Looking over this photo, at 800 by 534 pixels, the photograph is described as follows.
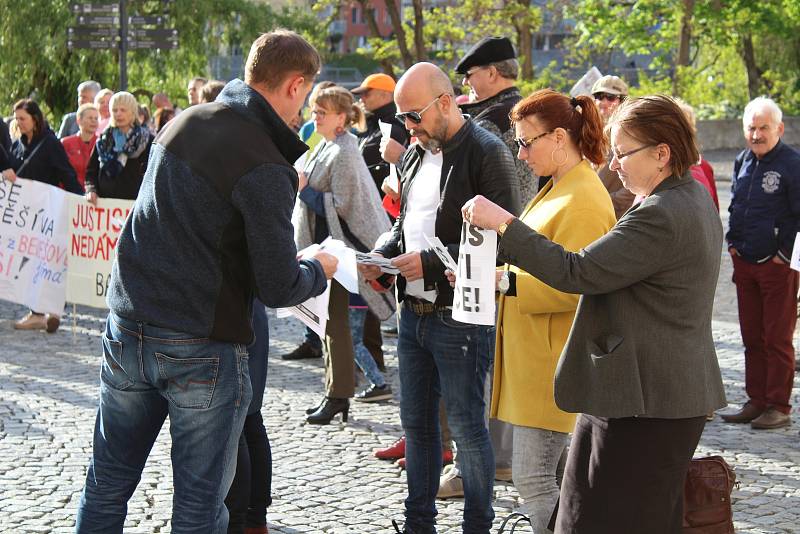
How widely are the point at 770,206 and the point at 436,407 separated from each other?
3544mm

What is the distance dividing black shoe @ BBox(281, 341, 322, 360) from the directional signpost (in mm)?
11938

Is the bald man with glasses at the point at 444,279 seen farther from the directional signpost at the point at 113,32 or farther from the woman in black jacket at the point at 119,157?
the directional signpost at the point at 113,32

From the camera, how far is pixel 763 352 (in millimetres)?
7953

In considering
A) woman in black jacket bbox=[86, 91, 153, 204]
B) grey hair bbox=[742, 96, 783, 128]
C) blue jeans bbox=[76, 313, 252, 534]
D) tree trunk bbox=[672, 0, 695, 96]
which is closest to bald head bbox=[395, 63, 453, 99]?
blue jeans bbox=[76, 313, 252, 534]

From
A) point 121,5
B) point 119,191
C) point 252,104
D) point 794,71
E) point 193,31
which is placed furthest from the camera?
point 794,71

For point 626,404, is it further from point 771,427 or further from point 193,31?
point 193,31

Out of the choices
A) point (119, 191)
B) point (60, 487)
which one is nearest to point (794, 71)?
point (119, 191)

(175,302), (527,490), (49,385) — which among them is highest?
(175,302)

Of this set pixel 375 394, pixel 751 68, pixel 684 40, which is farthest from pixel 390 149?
pixel 751 68

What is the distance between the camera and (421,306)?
4992 mm

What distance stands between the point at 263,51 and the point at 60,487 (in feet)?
10.2

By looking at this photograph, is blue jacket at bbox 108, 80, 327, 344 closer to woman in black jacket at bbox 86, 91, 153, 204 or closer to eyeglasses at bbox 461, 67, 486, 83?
eyeglasses at bbox 461, 67, 486, 83

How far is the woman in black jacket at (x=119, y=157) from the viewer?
1088 cm

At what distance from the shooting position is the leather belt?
16.2ft
